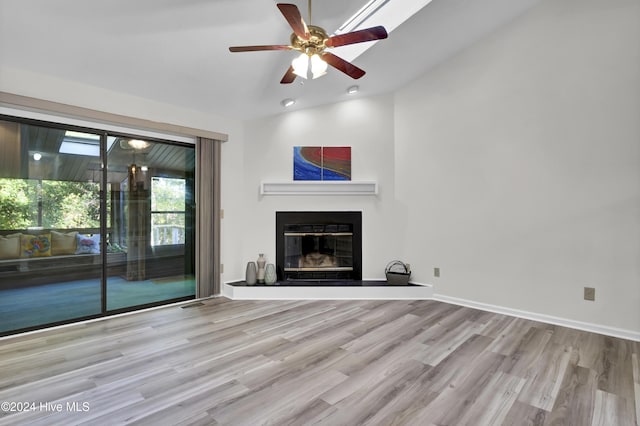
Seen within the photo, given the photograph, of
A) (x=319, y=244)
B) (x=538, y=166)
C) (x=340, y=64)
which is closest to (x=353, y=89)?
(x=340, y=64)

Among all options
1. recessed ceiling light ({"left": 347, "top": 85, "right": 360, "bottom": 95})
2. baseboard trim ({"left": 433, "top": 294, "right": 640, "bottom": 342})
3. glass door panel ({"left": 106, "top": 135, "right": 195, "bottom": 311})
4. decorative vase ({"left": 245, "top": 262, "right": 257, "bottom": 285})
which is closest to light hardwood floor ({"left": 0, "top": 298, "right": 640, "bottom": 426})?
baseboard trim ({"left": 433, "top": 294, "right": 640, "bottom": 342})

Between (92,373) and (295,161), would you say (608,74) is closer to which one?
(295,161)

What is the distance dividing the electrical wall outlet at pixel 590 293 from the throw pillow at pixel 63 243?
204 inches

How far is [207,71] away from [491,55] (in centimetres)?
326

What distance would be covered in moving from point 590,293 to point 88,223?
5156mm

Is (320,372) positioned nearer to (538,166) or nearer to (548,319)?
(548,319)

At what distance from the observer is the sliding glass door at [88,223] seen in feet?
9.54

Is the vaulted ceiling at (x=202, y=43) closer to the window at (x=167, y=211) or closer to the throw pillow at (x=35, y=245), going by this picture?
the window at (x=167, y=211)

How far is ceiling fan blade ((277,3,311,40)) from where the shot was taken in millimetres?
1821

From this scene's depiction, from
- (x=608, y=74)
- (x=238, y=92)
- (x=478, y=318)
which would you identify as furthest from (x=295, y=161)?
(x=608, y=74)

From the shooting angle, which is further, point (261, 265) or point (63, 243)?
point (261, 265)

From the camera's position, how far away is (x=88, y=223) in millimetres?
3297

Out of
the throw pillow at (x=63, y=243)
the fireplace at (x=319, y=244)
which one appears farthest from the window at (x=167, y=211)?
the fireplace at (x=319, y=244)

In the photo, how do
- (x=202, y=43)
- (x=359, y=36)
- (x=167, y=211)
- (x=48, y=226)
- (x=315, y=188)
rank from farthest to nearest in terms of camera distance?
(x=315, y=188), (x=167, y=211), (x=48, y=226), (x=202, y=43), (x=359, y=36)
